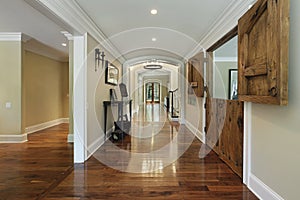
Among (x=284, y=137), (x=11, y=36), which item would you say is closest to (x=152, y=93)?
(x=11, y=36)

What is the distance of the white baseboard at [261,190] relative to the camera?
96.0 inches

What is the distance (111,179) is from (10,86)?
3921 mm

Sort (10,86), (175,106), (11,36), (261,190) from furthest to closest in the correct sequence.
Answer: (175,106) → (10,86) → (11,36) → (261,190)

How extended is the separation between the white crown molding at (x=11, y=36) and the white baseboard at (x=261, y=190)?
18.1 ft

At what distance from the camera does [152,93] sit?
87.5 ft

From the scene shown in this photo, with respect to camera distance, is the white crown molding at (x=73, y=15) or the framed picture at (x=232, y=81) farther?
the framed picture at (x=232, y=81)

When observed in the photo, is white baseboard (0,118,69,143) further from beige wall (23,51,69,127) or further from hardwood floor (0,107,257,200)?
hardwood floor (0,107,257,200)

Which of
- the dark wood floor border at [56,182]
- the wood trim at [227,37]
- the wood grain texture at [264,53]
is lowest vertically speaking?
the dark wood floor border at [56,182]

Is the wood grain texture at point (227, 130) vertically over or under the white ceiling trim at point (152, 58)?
under

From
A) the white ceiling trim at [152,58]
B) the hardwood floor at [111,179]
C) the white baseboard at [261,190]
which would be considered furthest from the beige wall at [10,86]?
the white baseboard at [261,190]

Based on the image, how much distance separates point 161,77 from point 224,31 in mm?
19587

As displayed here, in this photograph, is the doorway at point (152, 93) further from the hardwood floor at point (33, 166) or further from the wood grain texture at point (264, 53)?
the wood grain texture at point (264, 53)

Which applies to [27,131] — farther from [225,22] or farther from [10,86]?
[225,22]

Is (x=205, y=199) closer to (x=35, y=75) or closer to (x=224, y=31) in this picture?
(x=224, y=31)
